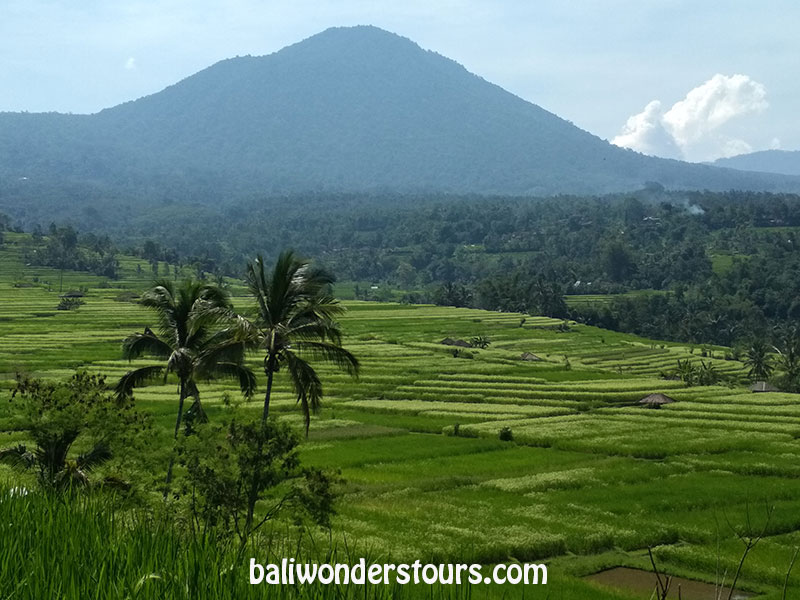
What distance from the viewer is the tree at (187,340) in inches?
1206

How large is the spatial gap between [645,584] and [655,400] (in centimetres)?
3739

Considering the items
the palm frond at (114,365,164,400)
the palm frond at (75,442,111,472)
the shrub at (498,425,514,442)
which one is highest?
the palm frond at (114,365,164,400)

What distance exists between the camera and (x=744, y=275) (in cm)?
16450

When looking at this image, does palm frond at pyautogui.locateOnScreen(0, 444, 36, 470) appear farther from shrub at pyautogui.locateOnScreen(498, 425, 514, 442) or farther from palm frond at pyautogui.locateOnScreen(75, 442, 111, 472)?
shrub at pyautogui.locateOnScreen(498, 425, 514, 442)

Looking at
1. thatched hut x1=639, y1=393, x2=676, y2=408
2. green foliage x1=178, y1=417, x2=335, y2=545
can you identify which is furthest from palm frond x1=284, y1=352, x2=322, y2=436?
thatched hut x1=639, y1=393, x2=676, y2=408

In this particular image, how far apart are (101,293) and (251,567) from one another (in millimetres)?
131491

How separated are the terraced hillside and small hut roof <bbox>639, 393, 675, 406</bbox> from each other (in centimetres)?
97

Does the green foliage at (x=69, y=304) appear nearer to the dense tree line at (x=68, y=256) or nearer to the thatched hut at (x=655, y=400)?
the dense tree line at (x=68, y=256)

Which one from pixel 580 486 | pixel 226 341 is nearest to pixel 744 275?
pixel 580 486

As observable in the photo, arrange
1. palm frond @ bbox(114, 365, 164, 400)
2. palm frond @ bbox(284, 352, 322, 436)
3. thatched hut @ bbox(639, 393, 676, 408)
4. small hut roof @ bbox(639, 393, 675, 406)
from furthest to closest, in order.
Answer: small hut roof @ bbox(639, 393, 675, 406) → thatched hut @ bbox(639, 393, 676, 408) → palm frond @ bbox(114, 365, 164, 400) → palm frond @ bbox(284, 352, 322, 436)

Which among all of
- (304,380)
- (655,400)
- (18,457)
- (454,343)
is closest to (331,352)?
(304,380)

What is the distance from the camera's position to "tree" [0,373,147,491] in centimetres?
2612

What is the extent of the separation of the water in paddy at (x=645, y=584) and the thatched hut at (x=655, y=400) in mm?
35672

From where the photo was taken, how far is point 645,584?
25656mm
